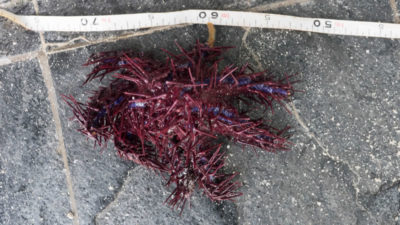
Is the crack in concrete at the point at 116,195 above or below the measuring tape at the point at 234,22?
below

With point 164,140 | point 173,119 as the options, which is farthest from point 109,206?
point 173,119

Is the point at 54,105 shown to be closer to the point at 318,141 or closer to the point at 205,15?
the point at 205,15

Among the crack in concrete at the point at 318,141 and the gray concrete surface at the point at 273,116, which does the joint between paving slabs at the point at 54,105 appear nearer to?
the gray concrete surface at the point at 273,116

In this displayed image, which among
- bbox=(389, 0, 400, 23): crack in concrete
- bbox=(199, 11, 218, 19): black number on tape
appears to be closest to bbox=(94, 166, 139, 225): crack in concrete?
bbox=(199, 11, 218, 19): black number on tape

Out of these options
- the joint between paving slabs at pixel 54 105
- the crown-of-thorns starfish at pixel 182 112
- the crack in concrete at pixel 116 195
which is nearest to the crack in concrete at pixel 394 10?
the crown-of-thorns starfish at pixel 182 112

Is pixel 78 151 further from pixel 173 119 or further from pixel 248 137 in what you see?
pixel 248 137

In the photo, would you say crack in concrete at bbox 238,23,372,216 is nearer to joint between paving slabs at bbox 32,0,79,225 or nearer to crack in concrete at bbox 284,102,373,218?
crack in concrete at bbox 284,102,373,218
